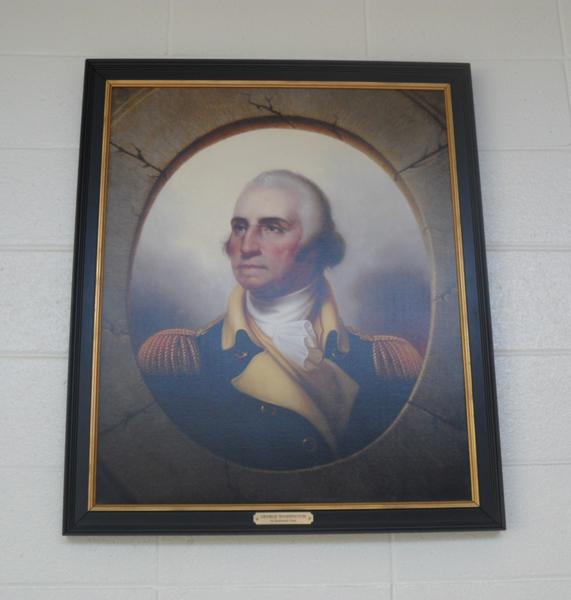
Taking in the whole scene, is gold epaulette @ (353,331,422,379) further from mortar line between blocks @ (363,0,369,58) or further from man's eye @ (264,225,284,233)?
mortar line between blocks @ (363,0,369,58)

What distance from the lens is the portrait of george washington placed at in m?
1.32

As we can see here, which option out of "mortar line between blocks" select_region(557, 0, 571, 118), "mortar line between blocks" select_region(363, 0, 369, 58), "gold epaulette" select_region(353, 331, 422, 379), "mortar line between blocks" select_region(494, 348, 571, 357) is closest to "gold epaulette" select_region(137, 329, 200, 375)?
"gold epaulette" select_region(353, 331, 422, 379)

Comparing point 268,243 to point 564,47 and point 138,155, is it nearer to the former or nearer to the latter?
point 138,155

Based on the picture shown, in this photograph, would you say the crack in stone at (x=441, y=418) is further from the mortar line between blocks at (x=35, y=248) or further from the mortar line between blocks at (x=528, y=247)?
the mortar line between blocks at (x=35, y=248)

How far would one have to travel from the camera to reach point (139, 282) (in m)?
1.37

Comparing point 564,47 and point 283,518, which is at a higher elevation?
point 564,47

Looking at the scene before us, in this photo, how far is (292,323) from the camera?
1373mm

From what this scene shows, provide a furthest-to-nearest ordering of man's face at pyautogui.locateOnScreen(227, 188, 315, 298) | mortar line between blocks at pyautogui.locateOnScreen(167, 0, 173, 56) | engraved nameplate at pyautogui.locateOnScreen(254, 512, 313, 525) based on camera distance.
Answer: mortar line between blocks at pyautogui.locateOnScreen(167, 0, 173, 56) < man's face at pyautogui.locateOnScreen(227, 188, 315, 298) < engraved nameplate at pyautogui.locateOnScreen(254, 512, 313, 525)

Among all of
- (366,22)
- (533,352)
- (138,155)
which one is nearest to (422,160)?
(366,22)

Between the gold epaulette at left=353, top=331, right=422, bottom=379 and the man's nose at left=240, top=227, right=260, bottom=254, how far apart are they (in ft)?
0.98

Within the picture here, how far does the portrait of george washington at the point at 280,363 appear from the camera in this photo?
132 centimetres

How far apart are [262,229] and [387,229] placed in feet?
0.88

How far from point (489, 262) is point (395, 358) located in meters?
0.30

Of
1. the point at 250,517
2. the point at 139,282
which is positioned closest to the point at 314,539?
the point at 250,517
